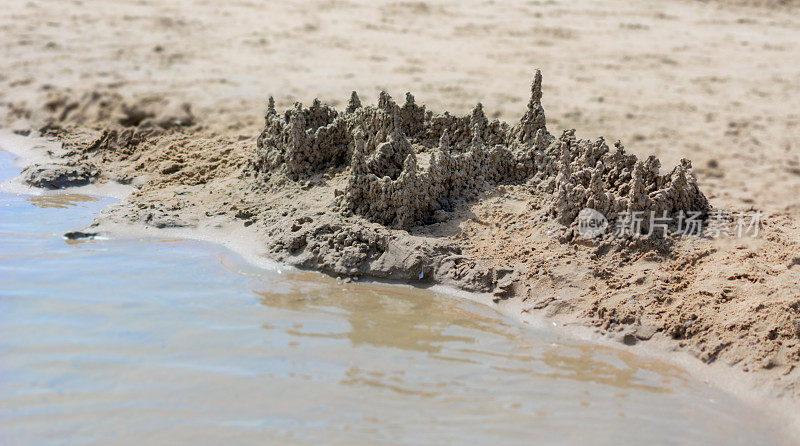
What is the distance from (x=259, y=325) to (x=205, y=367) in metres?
0.48

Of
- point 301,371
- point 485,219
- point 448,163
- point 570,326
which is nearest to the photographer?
point 301,371

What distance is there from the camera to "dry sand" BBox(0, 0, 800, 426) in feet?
13.0

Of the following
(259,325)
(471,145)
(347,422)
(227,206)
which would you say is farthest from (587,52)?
(347,422)

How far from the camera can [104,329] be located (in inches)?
146

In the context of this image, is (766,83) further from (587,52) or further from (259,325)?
(259,325)

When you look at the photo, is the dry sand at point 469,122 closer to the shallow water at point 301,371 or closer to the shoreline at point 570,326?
the shoreline at point 570,326

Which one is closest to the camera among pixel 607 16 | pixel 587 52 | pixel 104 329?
pixel 104 329

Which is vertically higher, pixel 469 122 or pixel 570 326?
pixel 469 122

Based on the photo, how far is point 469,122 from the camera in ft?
17.7

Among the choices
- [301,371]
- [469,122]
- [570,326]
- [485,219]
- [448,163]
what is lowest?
[301,371]

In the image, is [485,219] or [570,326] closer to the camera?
[570,326]

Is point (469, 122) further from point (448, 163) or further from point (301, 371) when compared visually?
point (301, 371)

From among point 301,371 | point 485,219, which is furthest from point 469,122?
point 301,371

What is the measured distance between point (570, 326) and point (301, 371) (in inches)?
57.5
